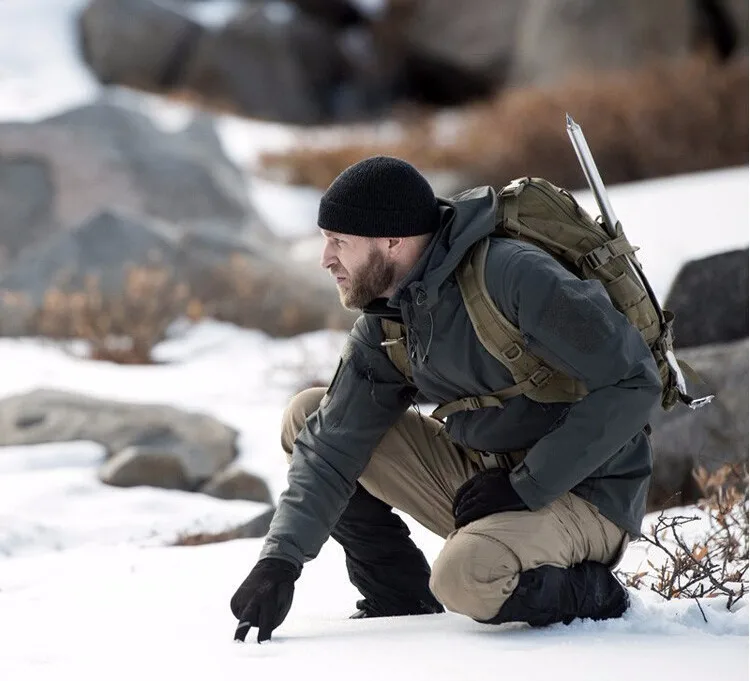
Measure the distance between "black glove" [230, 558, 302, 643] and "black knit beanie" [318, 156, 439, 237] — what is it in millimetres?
753

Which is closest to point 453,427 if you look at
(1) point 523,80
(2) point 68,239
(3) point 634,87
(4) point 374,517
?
(4) point 374,517

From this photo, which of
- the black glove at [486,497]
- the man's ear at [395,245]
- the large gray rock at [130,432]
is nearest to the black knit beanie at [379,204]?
the man's ear at [395,245]

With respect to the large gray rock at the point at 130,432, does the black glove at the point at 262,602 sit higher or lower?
lower

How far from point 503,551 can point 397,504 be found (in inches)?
20.3

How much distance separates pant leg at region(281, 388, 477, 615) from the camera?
3.10 meters

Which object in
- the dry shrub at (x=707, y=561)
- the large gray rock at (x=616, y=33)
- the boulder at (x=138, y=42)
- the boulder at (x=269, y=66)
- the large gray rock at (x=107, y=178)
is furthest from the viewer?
the boulder at (x=269, y=66)

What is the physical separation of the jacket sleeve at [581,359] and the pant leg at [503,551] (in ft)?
0.27

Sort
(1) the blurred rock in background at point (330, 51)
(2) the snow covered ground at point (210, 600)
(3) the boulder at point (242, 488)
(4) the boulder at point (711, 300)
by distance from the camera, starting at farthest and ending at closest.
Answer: (1) the blurred rock in background at point (330, 51) → (4) the boulder at point (711, 300) → (3) the boulder at point (242, 488) → (2) the snow covered ground at point (210, 600)

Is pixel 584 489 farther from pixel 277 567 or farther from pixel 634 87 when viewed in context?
pixel 634 87

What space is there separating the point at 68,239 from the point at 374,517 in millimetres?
5141

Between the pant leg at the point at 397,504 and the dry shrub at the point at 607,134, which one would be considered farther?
the dry shrub at the point at 607,134

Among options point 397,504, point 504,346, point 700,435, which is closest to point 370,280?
point 504,346

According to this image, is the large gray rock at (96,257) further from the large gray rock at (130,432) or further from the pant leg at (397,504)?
the pant leg at (397,504)

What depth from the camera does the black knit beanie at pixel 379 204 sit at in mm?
2783
